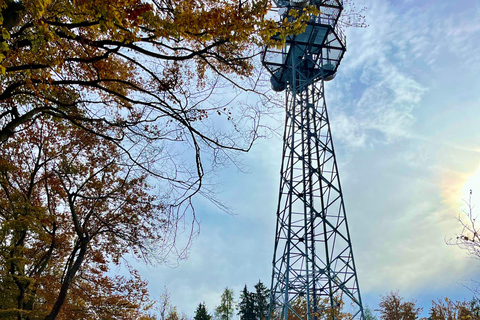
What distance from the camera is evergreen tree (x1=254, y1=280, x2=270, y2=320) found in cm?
3384

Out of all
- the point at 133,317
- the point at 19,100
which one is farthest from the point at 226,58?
the point at 133,317

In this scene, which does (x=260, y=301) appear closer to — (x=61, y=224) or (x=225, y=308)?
(x=225, y=308)

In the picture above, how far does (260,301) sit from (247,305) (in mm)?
1489

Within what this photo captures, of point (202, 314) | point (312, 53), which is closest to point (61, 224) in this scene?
point (312, 53)

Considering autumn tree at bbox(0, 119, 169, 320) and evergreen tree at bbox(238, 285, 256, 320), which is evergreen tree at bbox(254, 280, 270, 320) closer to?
evergreen tree at bbox(238, 285, 256, 320)

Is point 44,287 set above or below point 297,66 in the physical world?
below

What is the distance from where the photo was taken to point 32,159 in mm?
10594

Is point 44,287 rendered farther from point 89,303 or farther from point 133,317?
point 133,317

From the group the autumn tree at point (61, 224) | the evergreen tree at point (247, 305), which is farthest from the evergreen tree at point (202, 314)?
the autumn tree at point (61, 224)

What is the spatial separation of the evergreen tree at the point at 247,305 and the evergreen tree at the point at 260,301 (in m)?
0.32

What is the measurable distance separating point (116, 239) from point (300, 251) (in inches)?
246

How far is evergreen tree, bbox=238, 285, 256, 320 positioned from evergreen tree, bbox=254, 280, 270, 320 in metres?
0.32

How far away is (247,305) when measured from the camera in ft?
116

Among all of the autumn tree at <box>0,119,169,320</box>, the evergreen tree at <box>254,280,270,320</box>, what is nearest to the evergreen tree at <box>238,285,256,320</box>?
the evergreen tree at <box>254,280,270,320</box>
